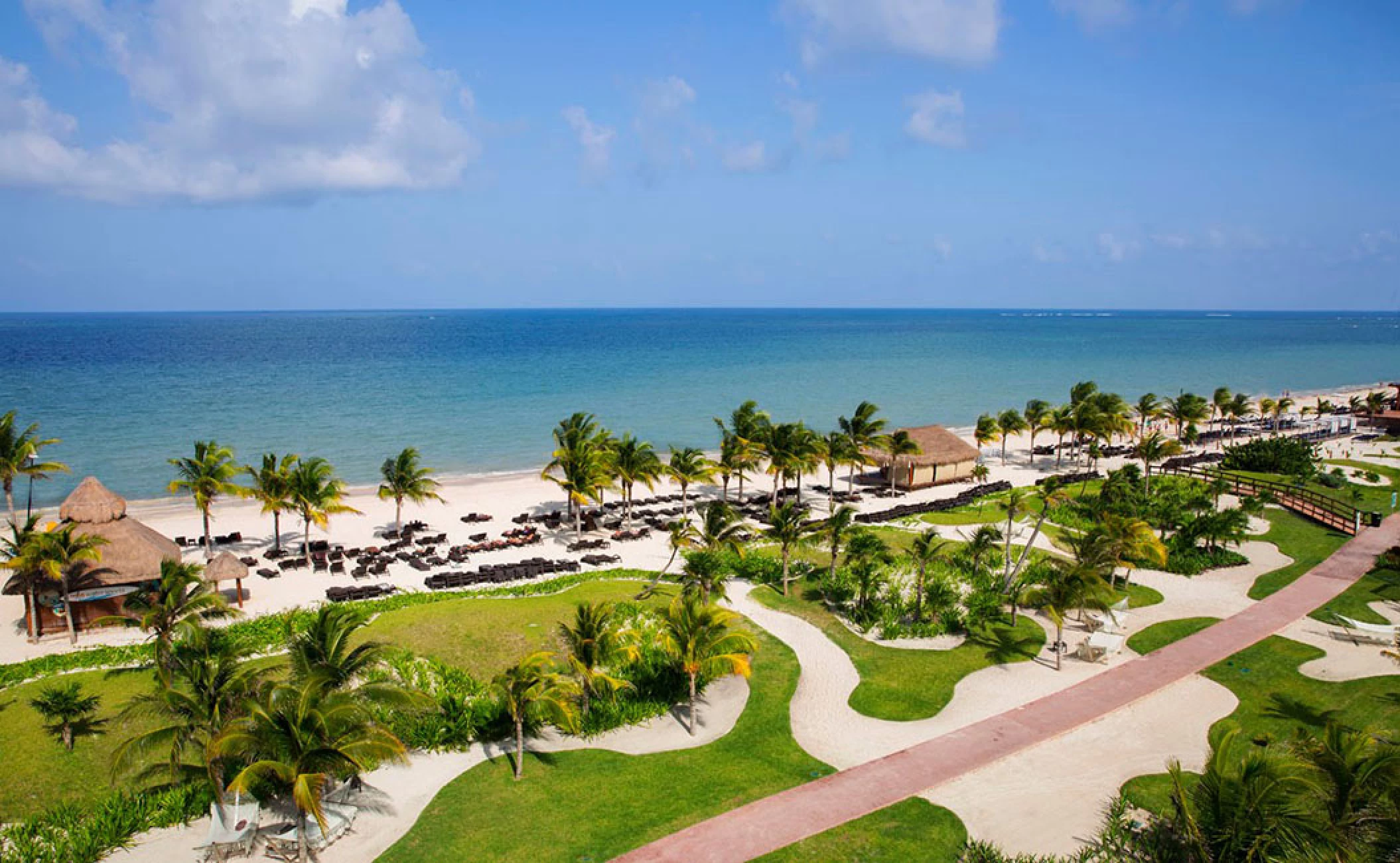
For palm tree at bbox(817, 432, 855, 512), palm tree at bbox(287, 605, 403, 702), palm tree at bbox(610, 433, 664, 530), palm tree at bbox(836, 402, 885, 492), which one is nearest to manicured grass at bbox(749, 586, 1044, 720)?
palm tree at bbox(610, 433, 664, 530)

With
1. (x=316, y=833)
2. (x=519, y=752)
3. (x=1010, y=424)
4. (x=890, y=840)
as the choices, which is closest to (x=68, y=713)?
(x=316, y=833)

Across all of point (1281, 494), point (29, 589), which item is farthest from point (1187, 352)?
point (29, 589)

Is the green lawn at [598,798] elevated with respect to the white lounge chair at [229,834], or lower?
lower

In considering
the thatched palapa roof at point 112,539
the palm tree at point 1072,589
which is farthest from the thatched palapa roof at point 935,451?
the thatched palapa roof at point 112,539

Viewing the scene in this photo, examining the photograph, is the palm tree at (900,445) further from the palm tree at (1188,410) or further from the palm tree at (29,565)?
the palm tree at (29,565)

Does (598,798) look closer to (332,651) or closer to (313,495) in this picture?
(332,651)

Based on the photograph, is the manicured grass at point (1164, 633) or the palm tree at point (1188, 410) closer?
the manicured grass at point (1164, 633)

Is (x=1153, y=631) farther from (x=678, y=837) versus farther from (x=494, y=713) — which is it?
(x=494, y=713)
